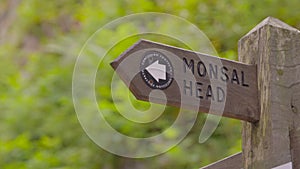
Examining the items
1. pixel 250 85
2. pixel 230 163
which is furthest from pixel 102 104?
pixel 250 85

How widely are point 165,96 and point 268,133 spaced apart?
0.27m

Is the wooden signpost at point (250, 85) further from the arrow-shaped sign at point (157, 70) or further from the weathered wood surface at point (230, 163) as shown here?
the weathered wood surface at point (230, 163)

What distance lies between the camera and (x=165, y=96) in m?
1.18

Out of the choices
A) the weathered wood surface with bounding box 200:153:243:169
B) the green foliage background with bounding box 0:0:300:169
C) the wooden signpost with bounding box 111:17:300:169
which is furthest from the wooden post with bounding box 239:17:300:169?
the green foliage background with bounding box 0:0:300:169

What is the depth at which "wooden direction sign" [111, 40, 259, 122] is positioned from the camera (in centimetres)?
115

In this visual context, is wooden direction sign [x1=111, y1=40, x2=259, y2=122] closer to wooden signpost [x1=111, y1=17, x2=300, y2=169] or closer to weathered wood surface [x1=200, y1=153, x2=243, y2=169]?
wooden signpost [x1=111, y1=17, x2=300, y2=169]

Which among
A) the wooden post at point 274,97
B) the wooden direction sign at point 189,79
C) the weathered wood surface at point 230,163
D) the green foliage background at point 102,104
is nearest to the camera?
the wooden direction sign at point 189,79

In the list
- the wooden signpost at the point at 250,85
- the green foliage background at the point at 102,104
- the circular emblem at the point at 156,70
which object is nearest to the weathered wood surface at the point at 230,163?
the wooden signpost at the point at 250,85

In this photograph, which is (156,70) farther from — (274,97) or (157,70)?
(274,97)

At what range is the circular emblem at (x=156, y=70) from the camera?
3.82 feet

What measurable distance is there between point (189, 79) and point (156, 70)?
0.09m

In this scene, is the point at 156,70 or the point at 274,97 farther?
the point at 274,97

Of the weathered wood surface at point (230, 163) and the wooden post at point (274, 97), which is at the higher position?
the wooden post at point (274, 97)

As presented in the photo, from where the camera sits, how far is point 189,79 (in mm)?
1232
